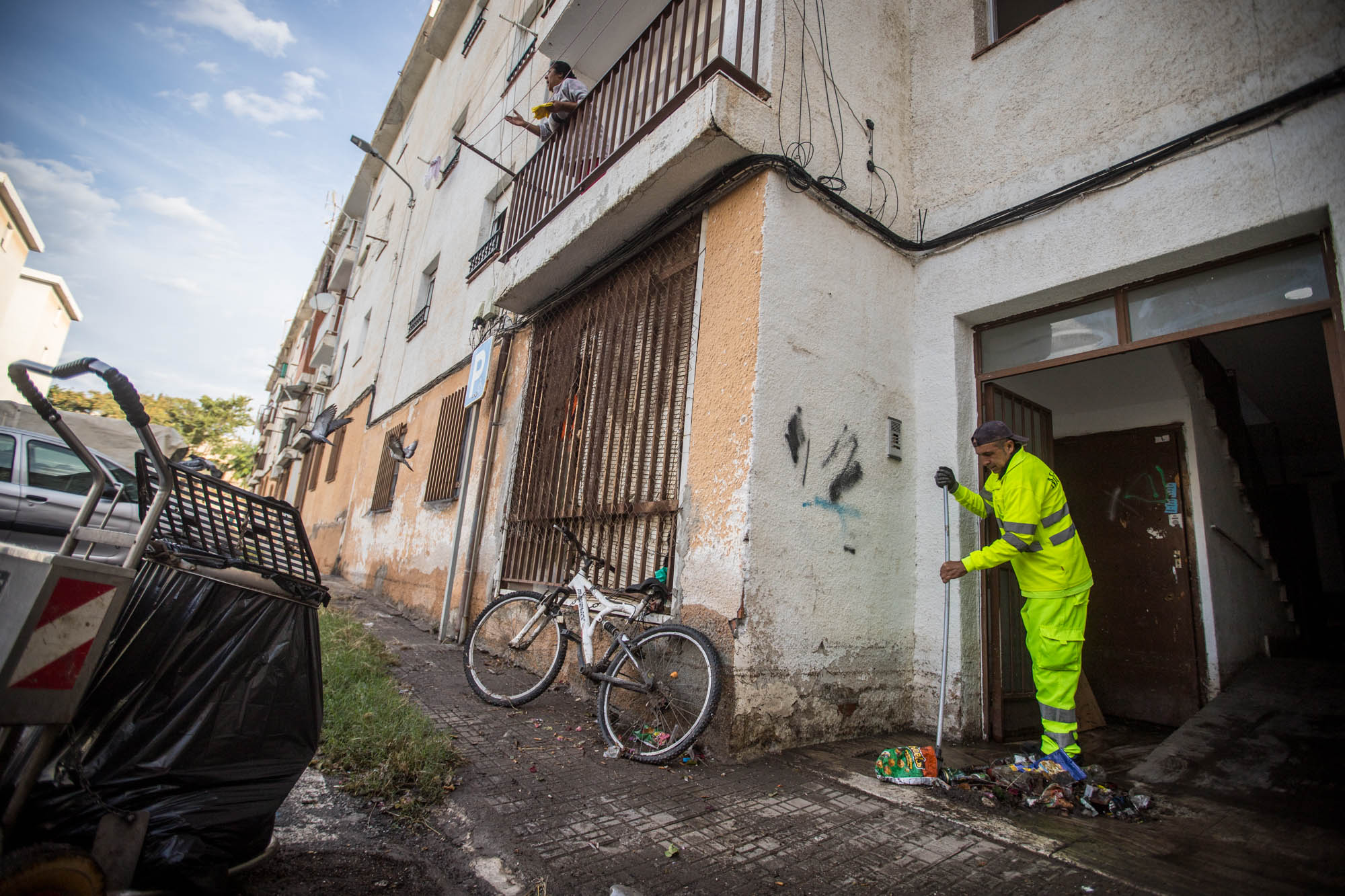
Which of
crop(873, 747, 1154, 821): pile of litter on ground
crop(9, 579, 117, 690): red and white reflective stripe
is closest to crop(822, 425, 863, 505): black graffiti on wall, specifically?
crop(873, 747, 1154, 821): pile of litter on ground

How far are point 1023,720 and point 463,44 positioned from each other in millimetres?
15300

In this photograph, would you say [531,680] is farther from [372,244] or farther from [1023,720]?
[372,244]

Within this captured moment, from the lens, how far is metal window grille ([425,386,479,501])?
25.8ft

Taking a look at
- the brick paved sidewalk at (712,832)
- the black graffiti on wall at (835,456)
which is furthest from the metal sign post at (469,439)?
the black graffiti on wall at (835,456)

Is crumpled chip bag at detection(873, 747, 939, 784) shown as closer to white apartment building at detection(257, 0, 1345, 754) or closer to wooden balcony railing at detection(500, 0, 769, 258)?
white apartment building at detection(257, 0, 1345, 754)

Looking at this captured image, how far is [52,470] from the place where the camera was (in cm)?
667

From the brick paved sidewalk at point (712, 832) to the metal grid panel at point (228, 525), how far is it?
1.29 meters

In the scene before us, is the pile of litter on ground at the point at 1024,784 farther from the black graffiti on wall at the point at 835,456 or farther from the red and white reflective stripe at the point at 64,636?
the red and white reflective stripe at the point at 64,636

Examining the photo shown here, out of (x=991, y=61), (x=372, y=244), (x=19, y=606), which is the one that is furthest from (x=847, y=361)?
(x=372, y=244)

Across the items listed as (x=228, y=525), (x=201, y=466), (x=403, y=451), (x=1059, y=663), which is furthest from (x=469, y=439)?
(x=1059, y=663)

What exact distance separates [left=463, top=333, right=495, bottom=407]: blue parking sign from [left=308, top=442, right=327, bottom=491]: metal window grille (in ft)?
35.5

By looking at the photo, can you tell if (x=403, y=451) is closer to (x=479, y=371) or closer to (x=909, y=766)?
(x=479, y=371)

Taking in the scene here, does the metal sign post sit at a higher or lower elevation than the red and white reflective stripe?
higher

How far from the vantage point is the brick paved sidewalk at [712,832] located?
214cm
